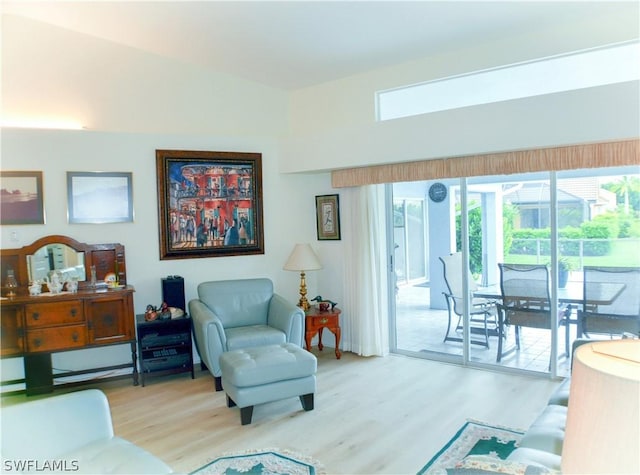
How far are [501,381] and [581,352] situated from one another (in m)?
3.83

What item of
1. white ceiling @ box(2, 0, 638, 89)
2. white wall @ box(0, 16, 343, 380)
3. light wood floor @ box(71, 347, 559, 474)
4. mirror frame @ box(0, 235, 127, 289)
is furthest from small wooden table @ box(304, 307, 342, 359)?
white ceiling @ box(2, 0, 638, 89)

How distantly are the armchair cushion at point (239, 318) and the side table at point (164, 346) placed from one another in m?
0.13

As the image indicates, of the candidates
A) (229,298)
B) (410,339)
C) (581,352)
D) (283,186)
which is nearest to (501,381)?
(410,339)

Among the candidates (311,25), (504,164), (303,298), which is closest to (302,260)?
(303,298)

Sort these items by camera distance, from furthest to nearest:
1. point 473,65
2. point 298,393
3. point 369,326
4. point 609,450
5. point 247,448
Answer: point 369,326 < point 473,65 < point 298,393 < point 247,448 < point 609,450

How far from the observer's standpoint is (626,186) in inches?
155

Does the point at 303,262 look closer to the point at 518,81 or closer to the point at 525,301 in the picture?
the point at 525,301

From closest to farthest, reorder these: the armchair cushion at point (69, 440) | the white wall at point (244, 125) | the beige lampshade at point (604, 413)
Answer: the beige lampshade at point (604, 413) → the armchair cushion at point (69, 440) → the white wall at point (244, 125)

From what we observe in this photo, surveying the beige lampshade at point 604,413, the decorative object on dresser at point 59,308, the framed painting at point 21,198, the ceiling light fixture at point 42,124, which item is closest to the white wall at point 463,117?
the ceiling light fixture at point 42,124

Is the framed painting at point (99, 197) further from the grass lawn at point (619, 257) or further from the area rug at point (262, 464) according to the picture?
the grass lawn at point (619, 257)

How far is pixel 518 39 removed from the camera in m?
3.97

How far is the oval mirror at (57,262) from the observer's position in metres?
4.41

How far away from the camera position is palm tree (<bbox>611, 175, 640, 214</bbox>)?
12.8ft

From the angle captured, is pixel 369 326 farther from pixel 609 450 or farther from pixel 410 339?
pixel 609 450
